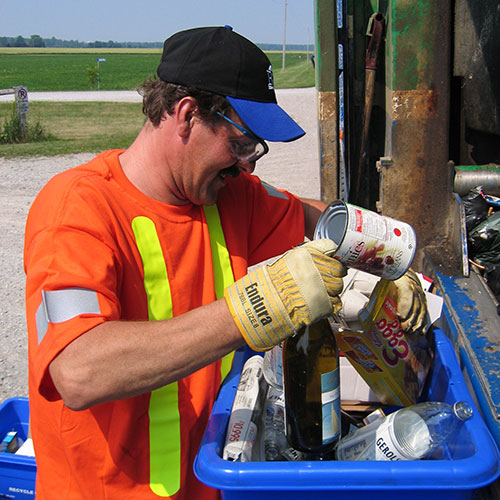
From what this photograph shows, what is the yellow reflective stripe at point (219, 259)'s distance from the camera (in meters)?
1.99

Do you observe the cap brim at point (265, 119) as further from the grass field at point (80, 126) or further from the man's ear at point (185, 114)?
the grass field at point (80, 126)

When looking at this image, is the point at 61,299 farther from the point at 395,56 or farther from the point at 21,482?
the point at 395,56

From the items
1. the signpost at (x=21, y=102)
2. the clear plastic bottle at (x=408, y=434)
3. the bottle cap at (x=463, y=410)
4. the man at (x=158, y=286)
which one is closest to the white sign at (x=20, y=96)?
the signpost at (x=21, y=102)

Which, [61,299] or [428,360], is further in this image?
[428,360]

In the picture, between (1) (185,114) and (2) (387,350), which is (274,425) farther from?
(1) (185,114)

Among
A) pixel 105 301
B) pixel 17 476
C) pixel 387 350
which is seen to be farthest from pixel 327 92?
pixel 17 476

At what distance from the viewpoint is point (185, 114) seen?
1777 mm

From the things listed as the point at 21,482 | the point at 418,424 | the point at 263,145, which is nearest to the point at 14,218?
the point at 21,482

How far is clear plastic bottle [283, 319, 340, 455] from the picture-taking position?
1580 mm

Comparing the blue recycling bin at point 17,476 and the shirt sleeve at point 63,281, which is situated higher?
the shirt sleeve at point 63,281

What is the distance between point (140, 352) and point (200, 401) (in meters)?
0.44

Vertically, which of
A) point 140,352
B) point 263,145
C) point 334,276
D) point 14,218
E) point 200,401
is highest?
point 263,145

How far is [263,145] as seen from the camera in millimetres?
1862

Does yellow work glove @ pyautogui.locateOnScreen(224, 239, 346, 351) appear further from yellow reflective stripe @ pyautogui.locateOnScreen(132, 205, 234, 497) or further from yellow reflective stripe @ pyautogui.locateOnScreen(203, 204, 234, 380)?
yellow reflective stripe @ pyautogui.locateOnScreen(203, 204, 234, 380)
